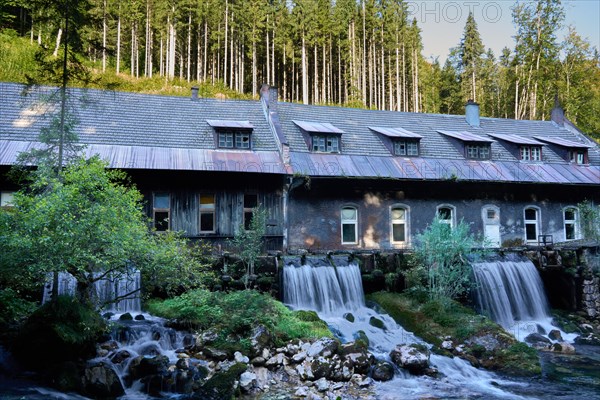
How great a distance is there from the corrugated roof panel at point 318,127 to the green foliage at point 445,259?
7790 millimetres

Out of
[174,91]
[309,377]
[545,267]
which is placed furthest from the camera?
Answer: [174,91]

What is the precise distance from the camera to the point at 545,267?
1977 cm

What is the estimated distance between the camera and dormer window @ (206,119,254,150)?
20906 mm

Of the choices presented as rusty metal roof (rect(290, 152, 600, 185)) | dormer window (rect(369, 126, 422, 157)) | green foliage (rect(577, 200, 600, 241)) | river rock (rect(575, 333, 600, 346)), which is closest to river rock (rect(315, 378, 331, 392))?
rusty metal roof (rect(290, 152, 600, 185))

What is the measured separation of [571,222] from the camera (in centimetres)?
2483

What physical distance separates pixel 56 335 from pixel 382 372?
25.0 feet

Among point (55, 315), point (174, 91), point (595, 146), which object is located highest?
point (174, 91)

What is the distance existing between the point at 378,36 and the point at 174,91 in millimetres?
23250

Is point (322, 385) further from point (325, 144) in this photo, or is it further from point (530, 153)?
point (530, 153)

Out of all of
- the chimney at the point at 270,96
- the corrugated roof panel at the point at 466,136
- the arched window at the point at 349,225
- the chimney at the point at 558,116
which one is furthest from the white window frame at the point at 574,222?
the chimney at the point at 270,96

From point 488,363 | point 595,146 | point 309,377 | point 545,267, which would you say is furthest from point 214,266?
point 595,146

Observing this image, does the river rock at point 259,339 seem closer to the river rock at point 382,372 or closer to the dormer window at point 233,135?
the river rock at point 382,372

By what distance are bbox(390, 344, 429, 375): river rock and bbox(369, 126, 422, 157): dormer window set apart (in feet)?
39.9

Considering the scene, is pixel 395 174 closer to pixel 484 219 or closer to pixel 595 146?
pixel 484 219
